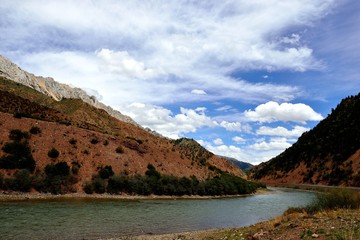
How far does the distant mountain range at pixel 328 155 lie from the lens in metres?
118

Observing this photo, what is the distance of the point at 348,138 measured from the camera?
13038 cm

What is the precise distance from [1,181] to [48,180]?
672 cm

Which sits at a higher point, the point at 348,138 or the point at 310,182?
the point at 348,138

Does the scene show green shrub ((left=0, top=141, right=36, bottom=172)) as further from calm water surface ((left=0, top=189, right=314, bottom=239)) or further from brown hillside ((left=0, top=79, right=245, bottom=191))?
calm water surface ((left=0, top=189, right=314, bottom=239))

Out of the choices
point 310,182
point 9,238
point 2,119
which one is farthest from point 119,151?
point 310,182

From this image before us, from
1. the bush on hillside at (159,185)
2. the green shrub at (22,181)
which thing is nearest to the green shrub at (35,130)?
the green shrub at (22,181)

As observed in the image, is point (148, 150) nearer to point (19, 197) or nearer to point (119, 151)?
point (119, 151)

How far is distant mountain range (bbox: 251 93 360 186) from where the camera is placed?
11825 cm

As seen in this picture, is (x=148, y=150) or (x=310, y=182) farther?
(x=310, y=182)

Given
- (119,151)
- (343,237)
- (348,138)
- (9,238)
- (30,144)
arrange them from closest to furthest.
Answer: (343,237), (9,238), (30,144), (119,151), (348,138)

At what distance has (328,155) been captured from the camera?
136 meters

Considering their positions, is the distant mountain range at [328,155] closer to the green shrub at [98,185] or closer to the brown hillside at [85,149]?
the brown hillside at [85,149]

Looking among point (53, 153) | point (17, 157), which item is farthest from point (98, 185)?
point (17, 157)

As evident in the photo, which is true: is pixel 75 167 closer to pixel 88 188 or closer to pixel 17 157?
pixel 88 188
